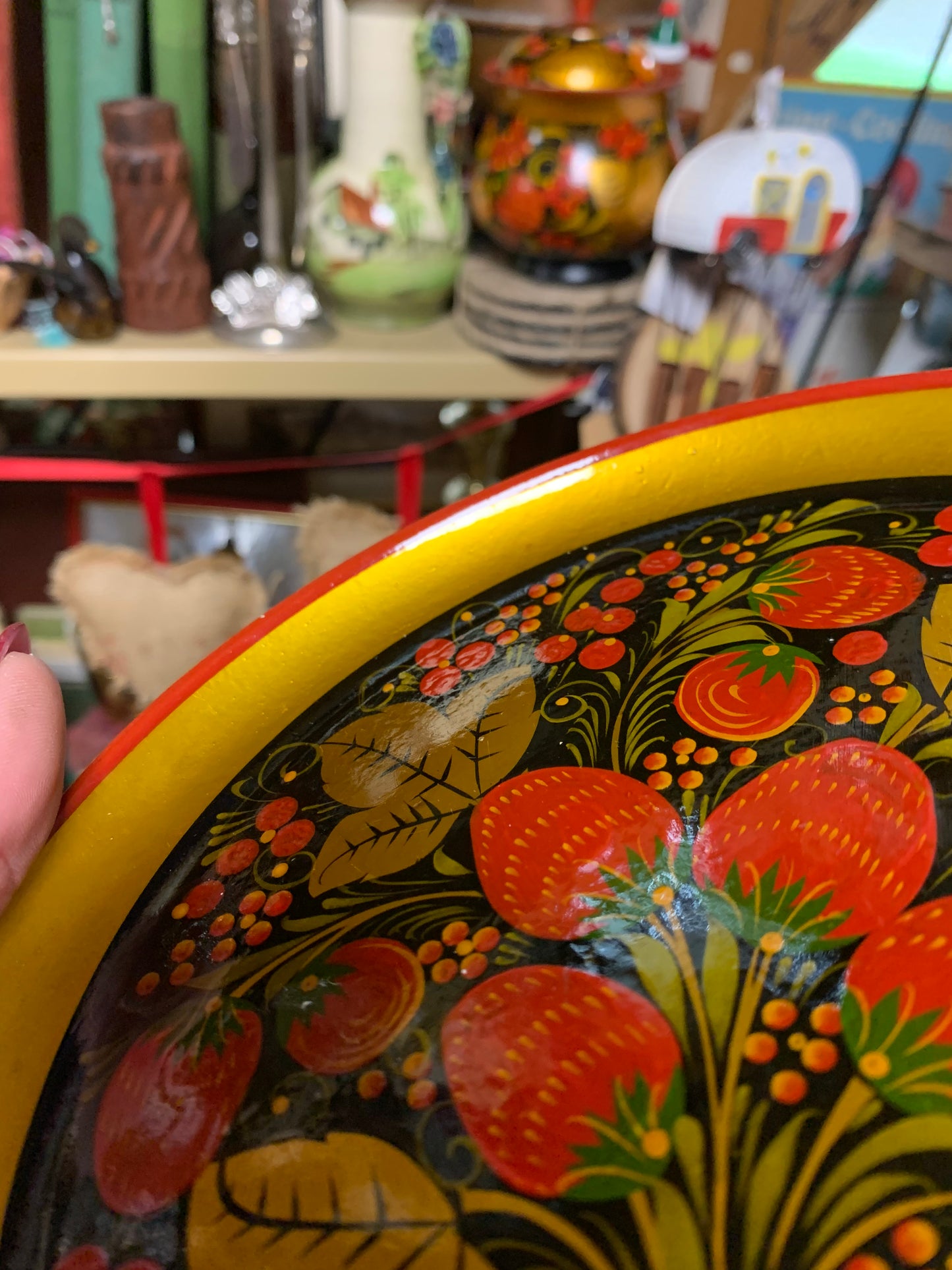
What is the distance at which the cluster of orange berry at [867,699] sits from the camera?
454mm

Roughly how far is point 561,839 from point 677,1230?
0.54ft

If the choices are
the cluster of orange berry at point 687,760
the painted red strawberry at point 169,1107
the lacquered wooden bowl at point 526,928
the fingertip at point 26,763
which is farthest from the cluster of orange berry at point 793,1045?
the fingertip at point 26,763

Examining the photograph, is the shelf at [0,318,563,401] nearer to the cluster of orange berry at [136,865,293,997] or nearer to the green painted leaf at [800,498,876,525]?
the green painted leaf at [800,498,876,525]

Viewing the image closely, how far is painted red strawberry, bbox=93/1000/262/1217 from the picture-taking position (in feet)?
1.23

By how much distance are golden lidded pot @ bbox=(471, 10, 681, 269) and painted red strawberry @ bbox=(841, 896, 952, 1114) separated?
2.07ft

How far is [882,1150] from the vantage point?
35 centimetres

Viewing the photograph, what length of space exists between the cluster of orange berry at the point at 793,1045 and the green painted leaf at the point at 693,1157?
1.3 inches

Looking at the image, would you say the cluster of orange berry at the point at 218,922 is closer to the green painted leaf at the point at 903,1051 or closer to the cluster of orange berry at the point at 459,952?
the cluster of orange berry at the point at 459,952

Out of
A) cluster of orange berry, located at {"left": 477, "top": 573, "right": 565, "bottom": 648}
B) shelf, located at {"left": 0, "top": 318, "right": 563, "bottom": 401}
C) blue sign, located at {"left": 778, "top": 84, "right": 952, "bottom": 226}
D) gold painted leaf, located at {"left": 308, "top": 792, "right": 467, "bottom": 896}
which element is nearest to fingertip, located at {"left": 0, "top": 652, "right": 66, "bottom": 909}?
gold painted leaf, located at {"left": 308, "top": 792, "right": 467, "bottom": 896}

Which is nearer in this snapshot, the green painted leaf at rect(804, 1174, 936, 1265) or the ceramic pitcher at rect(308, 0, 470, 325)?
the green painted leaf at rect(804, 1174, 936, 1265)

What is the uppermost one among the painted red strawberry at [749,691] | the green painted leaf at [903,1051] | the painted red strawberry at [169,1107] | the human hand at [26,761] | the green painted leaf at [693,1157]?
the painted red strawberry at [749,691]

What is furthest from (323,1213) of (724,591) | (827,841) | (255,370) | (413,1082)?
(255,370)

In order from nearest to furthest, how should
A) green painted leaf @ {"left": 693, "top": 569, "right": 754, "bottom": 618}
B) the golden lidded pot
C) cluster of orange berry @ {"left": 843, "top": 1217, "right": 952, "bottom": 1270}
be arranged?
1. cluster of orange berry @ {"left": 843, "top": 1217, "right": 952, "bottom": 1270}
2. green painted leaf @ {"left": 693, "top": 569, "right": 754, "bottom": 618}
3. the golden lidded pot

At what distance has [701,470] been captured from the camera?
60cm
